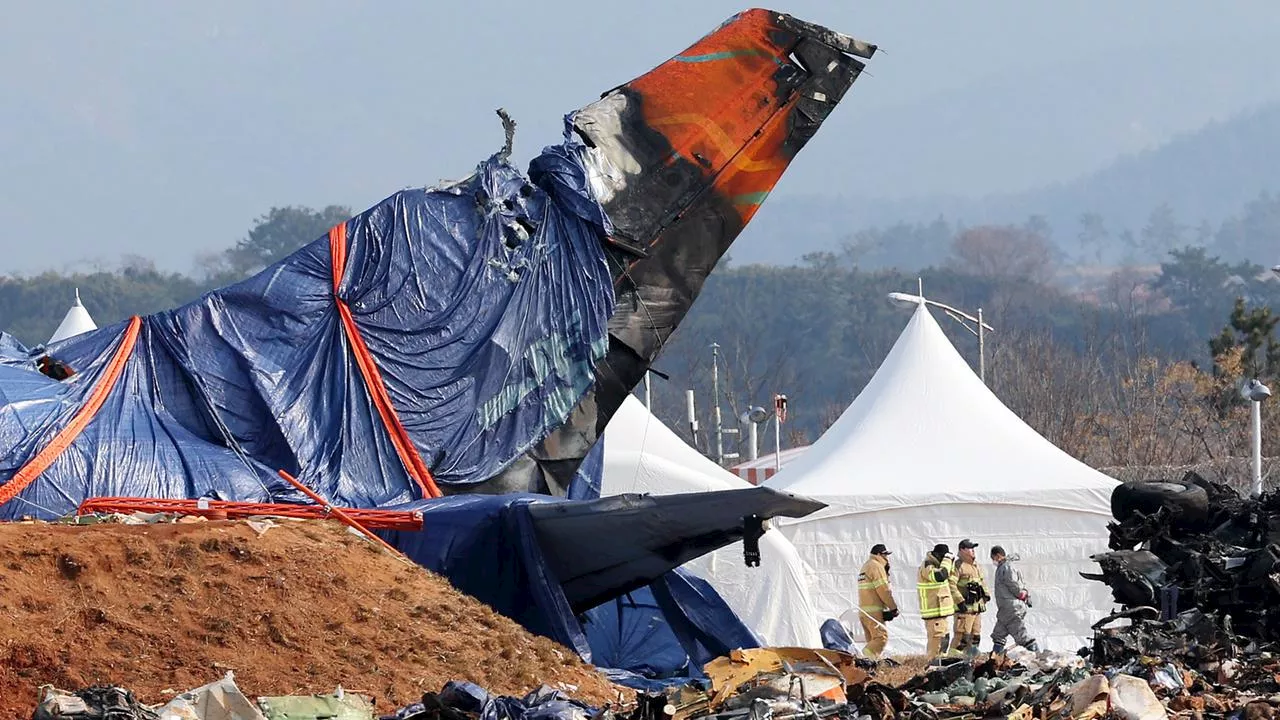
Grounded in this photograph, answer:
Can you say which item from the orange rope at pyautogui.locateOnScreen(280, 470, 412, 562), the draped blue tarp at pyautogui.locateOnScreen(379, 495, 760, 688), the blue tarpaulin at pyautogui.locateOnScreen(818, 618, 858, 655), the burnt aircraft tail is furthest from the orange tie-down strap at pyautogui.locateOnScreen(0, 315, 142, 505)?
the blue tarpaulin at pyautogui.locateOnScreen(818, 618, 858, 655)

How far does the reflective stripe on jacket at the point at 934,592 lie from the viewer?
1930 cm

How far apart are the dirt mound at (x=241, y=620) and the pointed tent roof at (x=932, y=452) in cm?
992

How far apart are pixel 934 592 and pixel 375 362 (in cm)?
746

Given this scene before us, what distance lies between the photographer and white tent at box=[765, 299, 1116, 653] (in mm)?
21375

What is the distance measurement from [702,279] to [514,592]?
471 cm

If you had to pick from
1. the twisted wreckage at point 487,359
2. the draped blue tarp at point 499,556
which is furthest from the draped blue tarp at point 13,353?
the draped blue tarp at point 499,556

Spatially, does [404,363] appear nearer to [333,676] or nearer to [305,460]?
[305,460]

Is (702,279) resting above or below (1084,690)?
above

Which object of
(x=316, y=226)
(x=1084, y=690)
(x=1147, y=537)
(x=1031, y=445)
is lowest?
(x=1084, y=690)

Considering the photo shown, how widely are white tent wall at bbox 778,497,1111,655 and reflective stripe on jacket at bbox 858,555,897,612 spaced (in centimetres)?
134

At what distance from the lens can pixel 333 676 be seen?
418 inches

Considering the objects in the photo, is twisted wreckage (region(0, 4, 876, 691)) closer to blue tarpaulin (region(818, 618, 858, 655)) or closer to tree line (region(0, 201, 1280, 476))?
blue tarpaulin (region(818, 618, 858, 655))

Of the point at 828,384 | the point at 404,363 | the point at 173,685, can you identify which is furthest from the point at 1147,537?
the point at 828,384

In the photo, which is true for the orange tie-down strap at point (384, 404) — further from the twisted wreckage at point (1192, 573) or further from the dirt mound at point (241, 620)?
the twisted wreckage at point (1192, 573)
